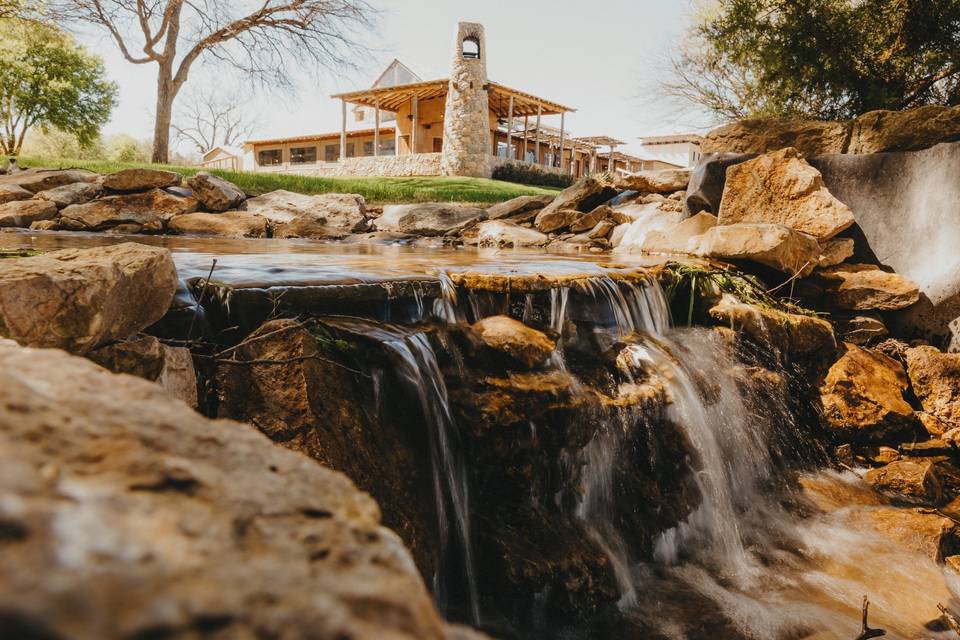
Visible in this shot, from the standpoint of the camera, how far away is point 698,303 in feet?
19.9

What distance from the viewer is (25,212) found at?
11.1 m

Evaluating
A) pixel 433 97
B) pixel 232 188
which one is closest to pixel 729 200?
pixel 232 188

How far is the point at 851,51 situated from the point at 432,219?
9.25 meters

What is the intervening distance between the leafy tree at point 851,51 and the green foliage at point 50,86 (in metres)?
29.5

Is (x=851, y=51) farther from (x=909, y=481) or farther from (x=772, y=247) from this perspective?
(x=909, y=481)

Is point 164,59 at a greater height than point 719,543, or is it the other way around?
point 164,59

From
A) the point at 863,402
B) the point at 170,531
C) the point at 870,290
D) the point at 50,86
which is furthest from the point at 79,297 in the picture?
the point at 50,86

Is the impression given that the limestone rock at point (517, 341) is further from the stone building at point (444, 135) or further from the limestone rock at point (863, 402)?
the stone building at point (444, 135)

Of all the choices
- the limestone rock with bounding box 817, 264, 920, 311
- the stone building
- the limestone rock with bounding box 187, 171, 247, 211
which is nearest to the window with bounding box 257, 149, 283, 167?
the stone building

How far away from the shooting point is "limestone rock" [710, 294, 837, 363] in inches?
226

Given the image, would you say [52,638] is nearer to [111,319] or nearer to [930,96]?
[111,319]

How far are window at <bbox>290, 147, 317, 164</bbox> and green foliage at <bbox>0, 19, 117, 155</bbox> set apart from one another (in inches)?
457

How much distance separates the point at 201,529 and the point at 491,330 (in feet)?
11.2

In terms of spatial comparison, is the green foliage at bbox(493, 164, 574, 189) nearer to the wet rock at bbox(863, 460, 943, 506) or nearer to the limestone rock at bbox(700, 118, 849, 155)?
the limestone rock at bbox(700, 118, 849, 155)
